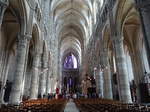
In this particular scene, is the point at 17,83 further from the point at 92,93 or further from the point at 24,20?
the point at 92,93

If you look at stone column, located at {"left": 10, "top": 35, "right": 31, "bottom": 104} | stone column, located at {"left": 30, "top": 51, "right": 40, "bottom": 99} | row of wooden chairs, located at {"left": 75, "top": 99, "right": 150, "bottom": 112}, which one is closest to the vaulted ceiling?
stone column, located at {"left": 30, "top": 51, "right": 40, "bottom": 99}

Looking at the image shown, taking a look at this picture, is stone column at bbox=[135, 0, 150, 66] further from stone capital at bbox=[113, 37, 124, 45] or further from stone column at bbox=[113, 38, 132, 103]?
stone capital at bbox=[113, 37, 124, 45]

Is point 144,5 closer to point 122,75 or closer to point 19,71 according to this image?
point 122,75

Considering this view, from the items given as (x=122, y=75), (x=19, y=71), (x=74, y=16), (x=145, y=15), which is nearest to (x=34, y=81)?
(x=19, y=71)

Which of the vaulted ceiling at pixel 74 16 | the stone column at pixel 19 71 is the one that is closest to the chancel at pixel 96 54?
the stone column at pixel 19 71

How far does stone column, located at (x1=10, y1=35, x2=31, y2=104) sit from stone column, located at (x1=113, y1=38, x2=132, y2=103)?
828 centimetres

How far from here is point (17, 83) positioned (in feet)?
32.4

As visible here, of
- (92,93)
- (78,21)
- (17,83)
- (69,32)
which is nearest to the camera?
(17,83)

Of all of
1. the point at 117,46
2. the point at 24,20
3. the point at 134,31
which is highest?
the point at 134,31

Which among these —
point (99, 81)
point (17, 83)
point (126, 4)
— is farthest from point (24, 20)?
point (99, 81)

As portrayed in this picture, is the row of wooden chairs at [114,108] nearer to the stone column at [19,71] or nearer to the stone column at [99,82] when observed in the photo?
the stone column at [19,71]

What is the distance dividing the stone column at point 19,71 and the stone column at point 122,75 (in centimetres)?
828

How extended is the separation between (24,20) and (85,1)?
62.1 ft

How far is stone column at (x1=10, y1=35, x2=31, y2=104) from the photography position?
956 cm
